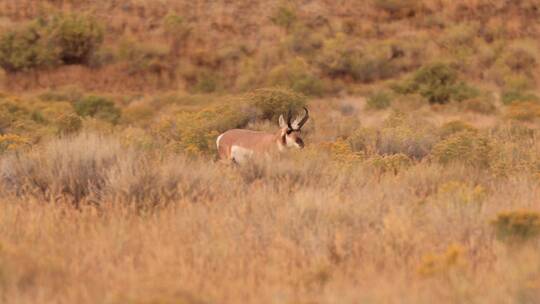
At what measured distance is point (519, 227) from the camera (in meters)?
6.61

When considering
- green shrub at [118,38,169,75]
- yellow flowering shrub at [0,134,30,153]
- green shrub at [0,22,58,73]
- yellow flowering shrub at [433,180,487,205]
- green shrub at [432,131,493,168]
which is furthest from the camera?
green shrub at [118,38,169,75]

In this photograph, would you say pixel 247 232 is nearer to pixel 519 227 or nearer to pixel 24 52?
pixel 519 227

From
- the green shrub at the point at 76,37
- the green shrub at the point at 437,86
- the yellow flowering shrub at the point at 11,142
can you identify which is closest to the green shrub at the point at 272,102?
the yellow flowering shrub at the point at 11,142

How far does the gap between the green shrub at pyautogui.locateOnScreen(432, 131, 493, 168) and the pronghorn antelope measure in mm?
2065

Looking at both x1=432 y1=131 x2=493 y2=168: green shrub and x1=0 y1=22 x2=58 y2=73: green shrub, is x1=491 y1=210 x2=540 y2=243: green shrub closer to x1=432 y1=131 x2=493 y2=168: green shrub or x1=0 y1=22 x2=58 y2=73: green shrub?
x1=432 y1=131 x2=493 y2=168: green shrub

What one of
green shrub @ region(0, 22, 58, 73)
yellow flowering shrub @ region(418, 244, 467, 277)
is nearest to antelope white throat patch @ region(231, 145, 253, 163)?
yellow flowering shrub @ region(418, 244, 467, 277)

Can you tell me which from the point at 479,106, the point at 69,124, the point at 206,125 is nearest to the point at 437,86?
the point at 479,106

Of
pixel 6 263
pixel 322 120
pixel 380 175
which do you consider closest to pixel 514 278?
pixel 6 263

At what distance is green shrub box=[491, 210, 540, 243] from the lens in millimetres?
6578

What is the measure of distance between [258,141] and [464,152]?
3232mm

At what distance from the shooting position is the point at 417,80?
37.1 meters

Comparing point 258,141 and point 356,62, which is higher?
point 258,141

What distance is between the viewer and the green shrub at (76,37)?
40781 millimetres

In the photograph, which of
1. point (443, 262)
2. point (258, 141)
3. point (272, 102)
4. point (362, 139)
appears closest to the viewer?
point (443, 262)
